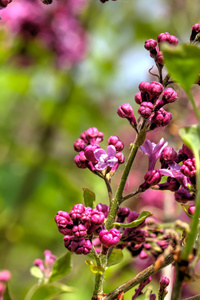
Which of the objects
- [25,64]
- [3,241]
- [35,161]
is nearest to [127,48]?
[25,64]

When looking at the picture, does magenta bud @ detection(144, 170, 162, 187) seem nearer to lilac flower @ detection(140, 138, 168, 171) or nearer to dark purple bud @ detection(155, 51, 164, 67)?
lilac flower @ detection(140, 138, 168, 171)

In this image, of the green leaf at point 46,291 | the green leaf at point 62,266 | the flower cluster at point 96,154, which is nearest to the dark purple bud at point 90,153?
the flower cluster at point 96,154

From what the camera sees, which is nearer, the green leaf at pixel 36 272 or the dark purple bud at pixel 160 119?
the dark purple bud at pixel 160 119

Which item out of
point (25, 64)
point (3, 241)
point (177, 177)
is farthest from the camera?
point (25, 64)

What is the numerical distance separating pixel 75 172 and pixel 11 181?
126 cm

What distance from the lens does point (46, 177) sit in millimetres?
3338

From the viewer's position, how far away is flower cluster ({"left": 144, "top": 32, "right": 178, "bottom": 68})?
96 centimetres

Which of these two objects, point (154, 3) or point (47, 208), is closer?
point (47, 208)

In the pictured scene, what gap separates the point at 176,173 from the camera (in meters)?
0.95

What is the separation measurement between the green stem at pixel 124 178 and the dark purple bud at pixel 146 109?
3 cm

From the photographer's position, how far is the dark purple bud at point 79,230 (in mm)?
929

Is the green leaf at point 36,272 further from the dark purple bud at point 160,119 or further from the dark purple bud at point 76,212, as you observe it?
the dark purple bud at point 160,119

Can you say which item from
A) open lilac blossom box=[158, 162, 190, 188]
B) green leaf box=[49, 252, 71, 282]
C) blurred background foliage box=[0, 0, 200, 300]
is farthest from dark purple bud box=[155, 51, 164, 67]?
blurred background foliage box=[0, 0, 200, 300]

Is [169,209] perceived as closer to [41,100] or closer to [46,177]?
[46,177]
